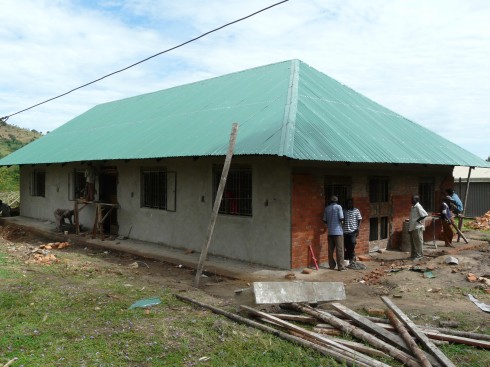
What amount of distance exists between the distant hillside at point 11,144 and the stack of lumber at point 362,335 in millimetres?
32030

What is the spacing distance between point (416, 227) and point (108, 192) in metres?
9.63

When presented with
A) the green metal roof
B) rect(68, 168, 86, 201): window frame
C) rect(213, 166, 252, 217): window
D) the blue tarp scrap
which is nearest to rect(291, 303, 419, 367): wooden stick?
the blue tarp scrap

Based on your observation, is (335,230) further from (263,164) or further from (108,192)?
(108,192)

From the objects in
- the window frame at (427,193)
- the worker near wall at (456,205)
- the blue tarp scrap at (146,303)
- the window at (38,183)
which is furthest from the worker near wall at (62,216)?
the worker near wall at (456,205)

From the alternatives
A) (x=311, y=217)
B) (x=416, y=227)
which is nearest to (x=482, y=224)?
(x=416, y=227)

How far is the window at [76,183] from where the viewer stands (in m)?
16.4

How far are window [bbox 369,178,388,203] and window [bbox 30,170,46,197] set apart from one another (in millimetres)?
13636

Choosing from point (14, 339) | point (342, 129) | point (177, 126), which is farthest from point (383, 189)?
point (14, 339)

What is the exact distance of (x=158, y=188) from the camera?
42.7ft

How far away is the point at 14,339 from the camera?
18.0 feet

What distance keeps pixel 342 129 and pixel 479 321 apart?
5.31 metres

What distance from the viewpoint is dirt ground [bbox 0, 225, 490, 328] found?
7.19 m

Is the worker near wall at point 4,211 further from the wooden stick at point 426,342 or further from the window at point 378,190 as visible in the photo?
the wooden stick at point 426,342

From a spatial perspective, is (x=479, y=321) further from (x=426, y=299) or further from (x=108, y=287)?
(x=108, y=287)
